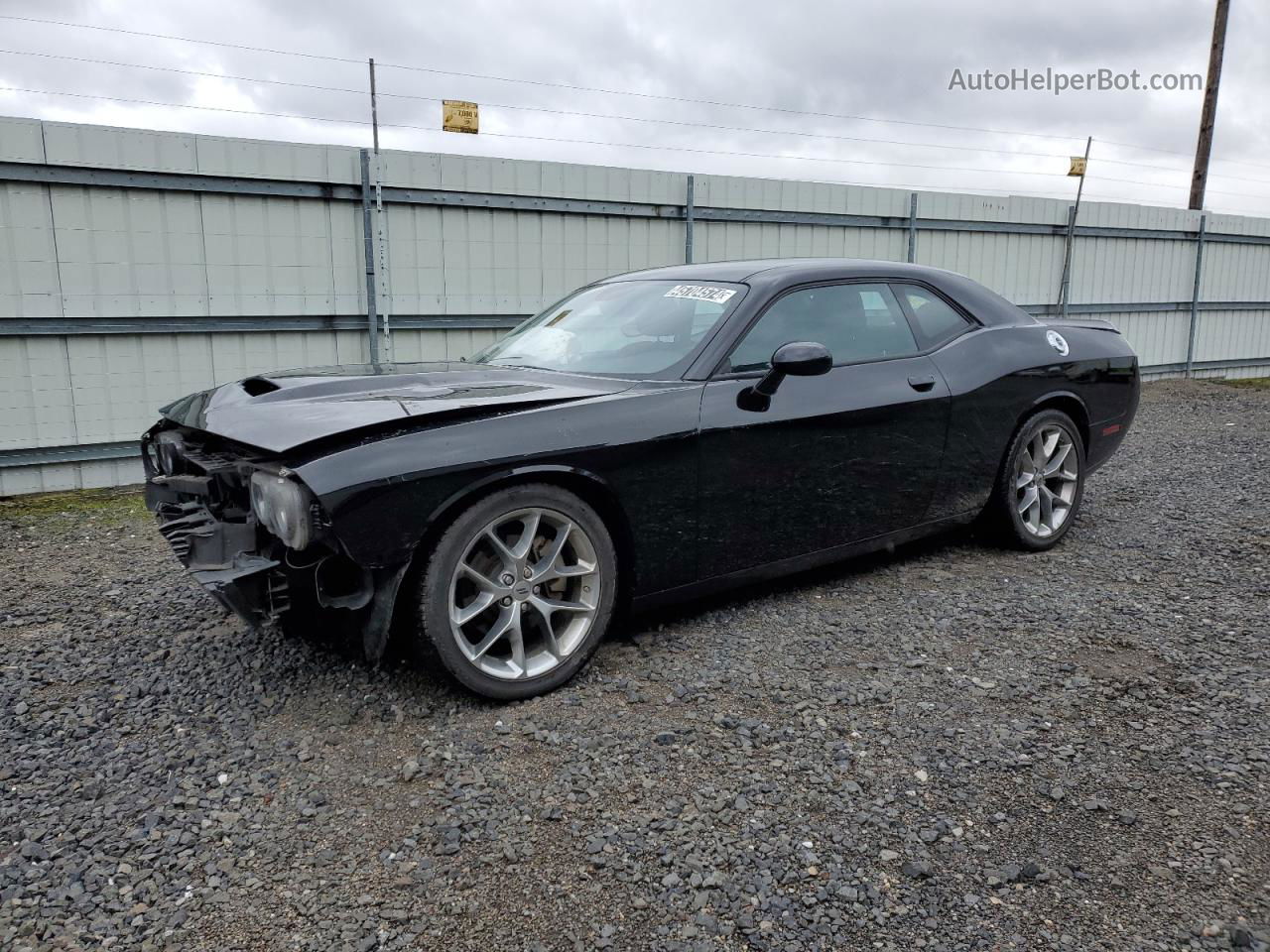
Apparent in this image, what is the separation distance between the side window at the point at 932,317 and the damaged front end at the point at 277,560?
272cm

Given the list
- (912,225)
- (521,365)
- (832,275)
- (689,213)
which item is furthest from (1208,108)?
(521,365)

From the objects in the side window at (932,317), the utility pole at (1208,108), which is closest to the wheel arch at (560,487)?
the side window at (932,317)

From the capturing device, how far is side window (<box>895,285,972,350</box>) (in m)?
4.39

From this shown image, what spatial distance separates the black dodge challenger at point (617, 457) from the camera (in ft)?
9.30

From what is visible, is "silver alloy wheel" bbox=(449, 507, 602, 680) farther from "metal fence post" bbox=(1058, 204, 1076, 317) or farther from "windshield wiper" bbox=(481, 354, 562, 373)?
"metal fence post" bbox=(1058, 204, 1076, 317)

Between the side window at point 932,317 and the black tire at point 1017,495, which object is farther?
the black tire at point 1017,495

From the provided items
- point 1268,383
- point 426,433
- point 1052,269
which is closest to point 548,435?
point 426,433

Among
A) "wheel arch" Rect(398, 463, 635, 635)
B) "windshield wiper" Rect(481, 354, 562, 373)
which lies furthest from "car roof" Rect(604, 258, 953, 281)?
"wheel arch" Rect(398, 463, 635, 635)

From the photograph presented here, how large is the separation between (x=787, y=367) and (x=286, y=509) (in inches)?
70.5

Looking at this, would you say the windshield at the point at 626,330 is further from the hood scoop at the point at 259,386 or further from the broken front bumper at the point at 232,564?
the broken front bumper at the point at 232,564

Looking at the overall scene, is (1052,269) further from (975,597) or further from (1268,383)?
(975,597)

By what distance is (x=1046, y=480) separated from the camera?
4922mm

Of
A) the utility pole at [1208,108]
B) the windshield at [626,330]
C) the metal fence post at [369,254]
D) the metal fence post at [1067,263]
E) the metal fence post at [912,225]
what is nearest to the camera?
the windshield at [626,330]

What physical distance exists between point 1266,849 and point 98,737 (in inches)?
127
